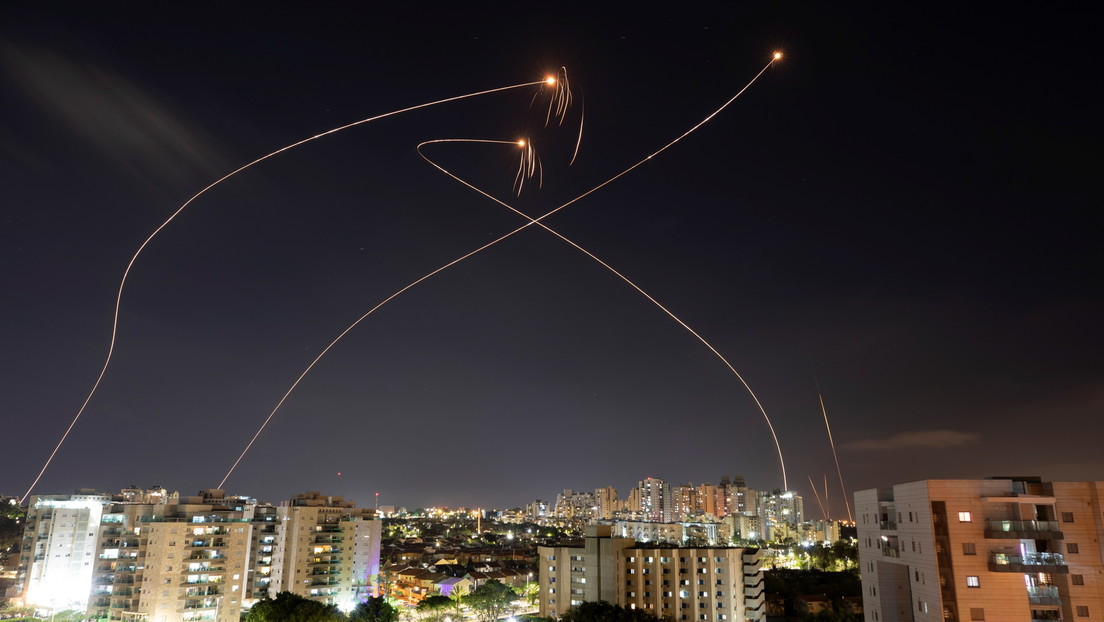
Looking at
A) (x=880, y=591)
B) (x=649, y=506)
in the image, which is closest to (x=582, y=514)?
(x=649, y=506)

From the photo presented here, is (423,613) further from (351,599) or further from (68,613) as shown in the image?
(68,613)

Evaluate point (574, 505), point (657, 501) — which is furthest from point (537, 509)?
point (657, 501)

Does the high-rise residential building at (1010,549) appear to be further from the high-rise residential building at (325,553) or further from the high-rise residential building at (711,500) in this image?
the high-rise residential building at (711,500)

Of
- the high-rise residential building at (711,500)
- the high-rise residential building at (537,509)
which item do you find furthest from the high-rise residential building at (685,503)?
the high-rise residential building at (537,509)

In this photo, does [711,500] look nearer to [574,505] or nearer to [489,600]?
[574,505]

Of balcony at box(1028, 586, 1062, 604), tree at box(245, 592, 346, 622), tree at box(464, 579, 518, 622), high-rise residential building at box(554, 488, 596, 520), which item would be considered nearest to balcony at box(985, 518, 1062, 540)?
balcony at box(1028, 586, 1062, 604)

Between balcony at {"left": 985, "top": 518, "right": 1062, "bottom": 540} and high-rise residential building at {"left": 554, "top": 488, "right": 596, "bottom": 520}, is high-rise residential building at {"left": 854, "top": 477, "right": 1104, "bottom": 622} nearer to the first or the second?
balcony at {"left": 985, "top": 518, "right": 1062, "bottom": 540}
